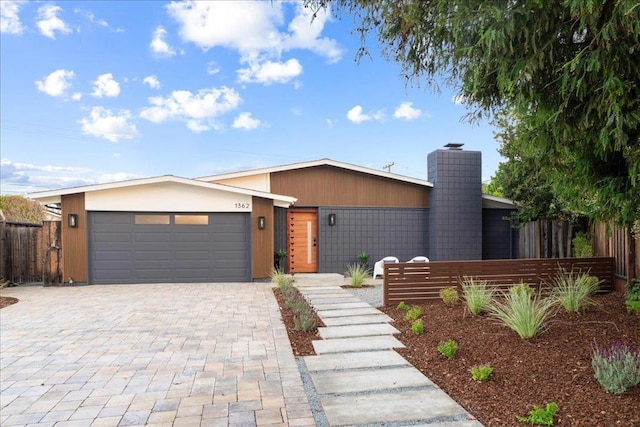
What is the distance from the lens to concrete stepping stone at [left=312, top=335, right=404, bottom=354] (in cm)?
465

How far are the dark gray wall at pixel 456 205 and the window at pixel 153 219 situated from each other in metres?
8.08

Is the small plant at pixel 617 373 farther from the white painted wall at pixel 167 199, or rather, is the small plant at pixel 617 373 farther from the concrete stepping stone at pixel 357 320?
the white painted wall at pixel 167 199

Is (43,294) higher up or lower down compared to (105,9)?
lower down

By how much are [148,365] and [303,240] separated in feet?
28.3

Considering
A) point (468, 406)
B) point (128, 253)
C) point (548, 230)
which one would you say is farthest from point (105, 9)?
point (548, 230)

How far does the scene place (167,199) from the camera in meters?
10.6

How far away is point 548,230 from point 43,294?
12565mm

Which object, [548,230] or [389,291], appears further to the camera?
[548,230]

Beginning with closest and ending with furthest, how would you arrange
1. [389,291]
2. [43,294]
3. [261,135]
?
[389,291]
[43,294]
[261,135]

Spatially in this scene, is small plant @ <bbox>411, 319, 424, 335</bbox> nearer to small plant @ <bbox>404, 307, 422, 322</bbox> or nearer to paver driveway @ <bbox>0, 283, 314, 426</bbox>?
small plant @ <bbox>404, 307, 422, 322</bbox>

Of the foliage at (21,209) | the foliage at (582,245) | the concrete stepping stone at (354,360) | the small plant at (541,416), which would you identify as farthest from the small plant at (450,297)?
the foliage at (21,209)

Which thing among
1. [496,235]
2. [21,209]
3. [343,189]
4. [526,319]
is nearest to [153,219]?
[343,189]

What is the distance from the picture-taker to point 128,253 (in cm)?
1047

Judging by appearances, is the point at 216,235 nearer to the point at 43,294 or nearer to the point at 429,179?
the point at 43,294
